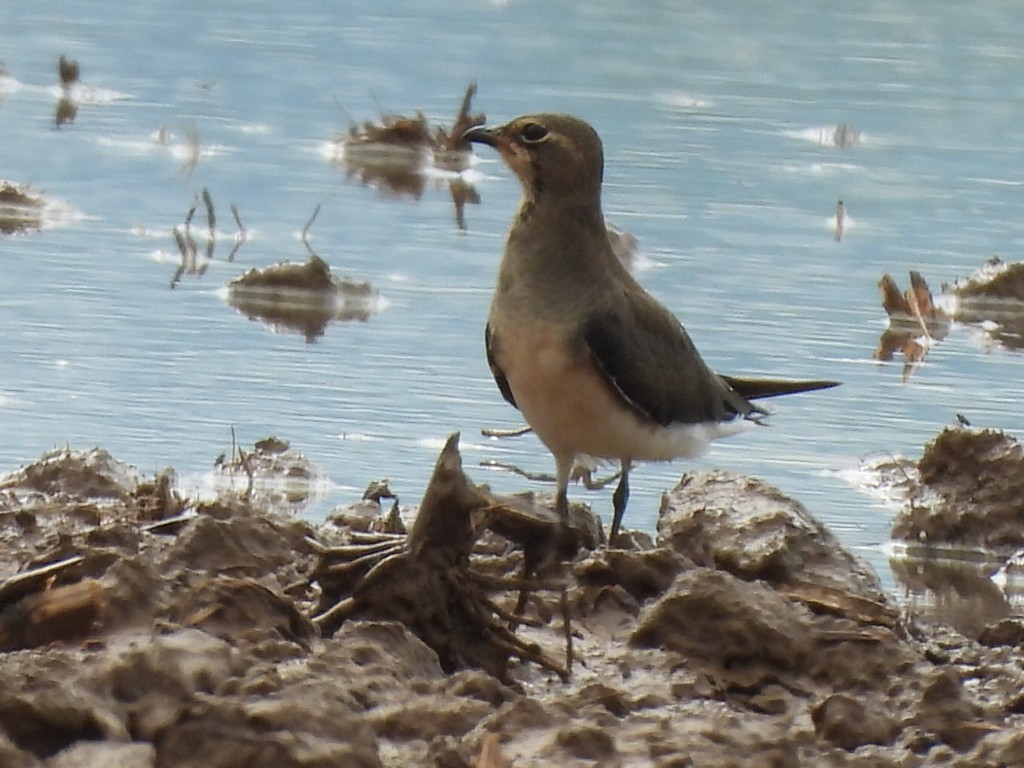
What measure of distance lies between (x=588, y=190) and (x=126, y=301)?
207 centimetres

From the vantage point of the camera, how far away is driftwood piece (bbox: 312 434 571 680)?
181 inches

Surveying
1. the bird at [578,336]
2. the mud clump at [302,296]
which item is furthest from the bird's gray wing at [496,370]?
the mud clump at [302,296]

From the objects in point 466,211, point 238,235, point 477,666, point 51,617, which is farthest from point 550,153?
point 466,211

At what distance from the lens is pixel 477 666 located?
461 cm

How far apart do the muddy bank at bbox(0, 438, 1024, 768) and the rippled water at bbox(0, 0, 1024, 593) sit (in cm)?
99

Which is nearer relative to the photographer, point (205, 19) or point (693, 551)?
point (693, 551)

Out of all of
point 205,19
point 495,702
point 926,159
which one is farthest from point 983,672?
point 205,19

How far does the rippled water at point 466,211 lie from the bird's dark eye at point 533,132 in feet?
2.86

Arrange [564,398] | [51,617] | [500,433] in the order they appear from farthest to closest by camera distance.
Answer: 1. [500,433]
2. [564,398]
3. [51,617]

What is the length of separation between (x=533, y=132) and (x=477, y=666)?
7.04 feet

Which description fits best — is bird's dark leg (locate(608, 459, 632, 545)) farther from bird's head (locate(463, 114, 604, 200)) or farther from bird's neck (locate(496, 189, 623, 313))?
bird's head (locate(463, 114, 604, 200))

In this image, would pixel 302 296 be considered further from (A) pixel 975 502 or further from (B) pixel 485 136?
(A) pixel 975 502

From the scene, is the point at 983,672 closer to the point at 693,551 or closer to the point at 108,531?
the point at 693,551

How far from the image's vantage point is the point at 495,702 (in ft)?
13.6
